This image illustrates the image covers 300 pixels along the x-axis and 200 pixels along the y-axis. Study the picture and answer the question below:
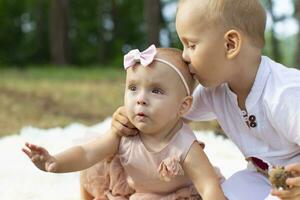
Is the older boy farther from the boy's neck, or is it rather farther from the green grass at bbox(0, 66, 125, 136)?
the green grass at bbox(0, 66, 125, 136)

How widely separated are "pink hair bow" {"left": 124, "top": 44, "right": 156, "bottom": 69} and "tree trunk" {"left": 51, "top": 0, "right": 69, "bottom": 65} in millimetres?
8506

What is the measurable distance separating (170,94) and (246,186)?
33 centimetres

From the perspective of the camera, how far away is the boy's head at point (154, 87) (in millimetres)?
1659

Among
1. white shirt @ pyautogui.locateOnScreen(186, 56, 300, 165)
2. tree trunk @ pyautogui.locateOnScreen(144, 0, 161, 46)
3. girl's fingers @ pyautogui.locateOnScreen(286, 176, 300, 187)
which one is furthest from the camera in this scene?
tree trunk @ pyautogui.locateOnScreen(144, 0, 161, 46)

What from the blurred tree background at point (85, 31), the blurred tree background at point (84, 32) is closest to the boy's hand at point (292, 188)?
the blurred tree background at point (84, 32)

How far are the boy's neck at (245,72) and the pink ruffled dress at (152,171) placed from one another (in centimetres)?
18

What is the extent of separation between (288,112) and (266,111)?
7 cm

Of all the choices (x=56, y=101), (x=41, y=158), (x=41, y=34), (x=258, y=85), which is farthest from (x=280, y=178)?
(x=41, y=34)

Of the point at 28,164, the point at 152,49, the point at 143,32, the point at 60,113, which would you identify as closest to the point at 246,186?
the point at 152,49

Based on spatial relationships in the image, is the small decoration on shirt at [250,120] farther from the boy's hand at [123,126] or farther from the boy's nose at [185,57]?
the boy's hand at [123,126]

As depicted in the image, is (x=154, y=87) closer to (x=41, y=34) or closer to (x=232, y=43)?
(x=232, y=43)

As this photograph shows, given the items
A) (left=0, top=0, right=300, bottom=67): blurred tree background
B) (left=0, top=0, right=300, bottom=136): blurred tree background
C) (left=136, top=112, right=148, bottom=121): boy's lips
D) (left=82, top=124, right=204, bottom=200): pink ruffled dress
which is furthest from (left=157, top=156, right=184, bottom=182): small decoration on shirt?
(left=0, top=0, right=300, bottom=67): blurred tree background

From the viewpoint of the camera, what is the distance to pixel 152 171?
5.66 feet

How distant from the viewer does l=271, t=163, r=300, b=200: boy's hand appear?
1.48 meters
